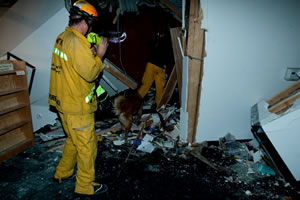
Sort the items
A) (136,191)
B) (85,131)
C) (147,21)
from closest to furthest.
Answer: (85,131) → (136,191) → (147,21)

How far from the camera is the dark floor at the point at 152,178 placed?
2059 mm

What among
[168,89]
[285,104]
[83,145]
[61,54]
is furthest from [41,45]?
[285,104]

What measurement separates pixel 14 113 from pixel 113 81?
192 cm

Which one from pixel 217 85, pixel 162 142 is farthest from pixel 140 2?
pixel 162 142

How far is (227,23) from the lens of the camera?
8.08ft

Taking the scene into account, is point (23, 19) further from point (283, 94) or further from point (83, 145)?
point (283, 94)

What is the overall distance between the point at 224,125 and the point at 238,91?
0.61 meters

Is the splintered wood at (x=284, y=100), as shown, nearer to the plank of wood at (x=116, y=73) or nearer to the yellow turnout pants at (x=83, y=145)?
the yellow turnout pants at (x=83, y=145)

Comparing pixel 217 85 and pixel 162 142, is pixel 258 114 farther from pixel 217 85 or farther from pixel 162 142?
pixel 162 142

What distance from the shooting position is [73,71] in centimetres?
166

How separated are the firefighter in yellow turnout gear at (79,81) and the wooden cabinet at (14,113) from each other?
4.51 feet

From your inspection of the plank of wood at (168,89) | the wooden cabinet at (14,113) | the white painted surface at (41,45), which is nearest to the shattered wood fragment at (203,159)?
the plank of wood at (168,89)

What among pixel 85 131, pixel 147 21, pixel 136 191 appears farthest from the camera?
pixel 147 21

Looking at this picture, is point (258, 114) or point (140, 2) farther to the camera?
point (140, 2)
